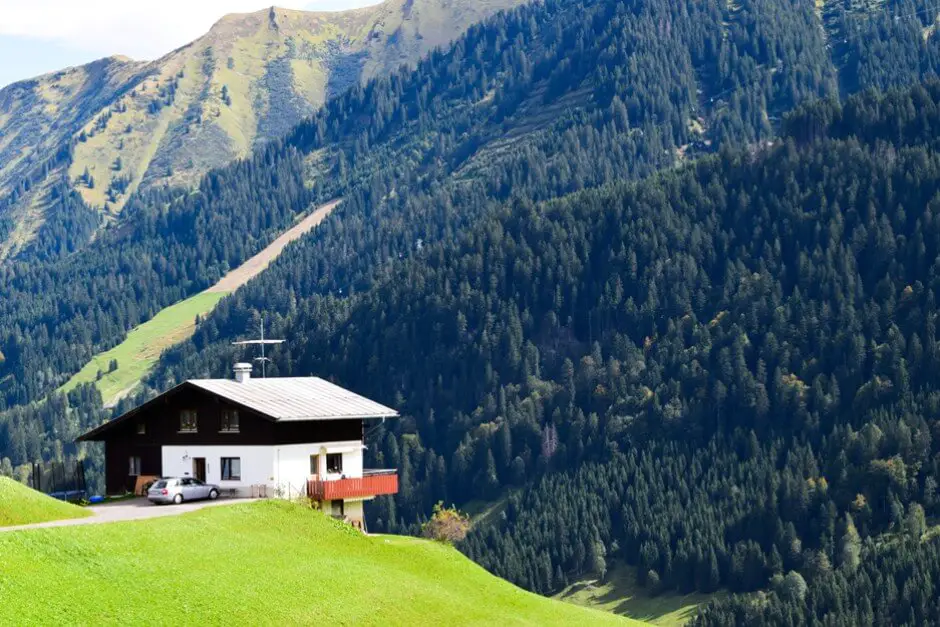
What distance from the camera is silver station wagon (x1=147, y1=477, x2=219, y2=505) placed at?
82.6 m

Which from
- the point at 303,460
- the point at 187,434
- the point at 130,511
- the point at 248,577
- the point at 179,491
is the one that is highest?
the point at 187,434

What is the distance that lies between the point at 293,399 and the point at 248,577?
978 inches

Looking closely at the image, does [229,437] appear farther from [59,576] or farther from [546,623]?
[59,576]

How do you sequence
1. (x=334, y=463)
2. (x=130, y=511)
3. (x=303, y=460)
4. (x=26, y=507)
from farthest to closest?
(x=334, y=463) < (x=303, y=460) < (x=130, y=511) < (x=26, y=507)

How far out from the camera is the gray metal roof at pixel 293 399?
3292 inches

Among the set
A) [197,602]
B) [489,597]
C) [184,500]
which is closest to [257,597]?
[197,602]

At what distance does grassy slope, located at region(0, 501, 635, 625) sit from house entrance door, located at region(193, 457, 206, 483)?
1162cm

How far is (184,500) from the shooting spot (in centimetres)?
8262

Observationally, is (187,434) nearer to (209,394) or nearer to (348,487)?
(209,394)

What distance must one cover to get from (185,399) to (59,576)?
31.4 meters

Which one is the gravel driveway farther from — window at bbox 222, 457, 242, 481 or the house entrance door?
the house entrance door

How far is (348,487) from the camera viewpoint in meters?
84.9

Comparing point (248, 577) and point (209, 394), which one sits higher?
point (209, 394)

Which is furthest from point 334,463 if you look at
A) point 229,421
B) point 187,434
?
point 187,434
